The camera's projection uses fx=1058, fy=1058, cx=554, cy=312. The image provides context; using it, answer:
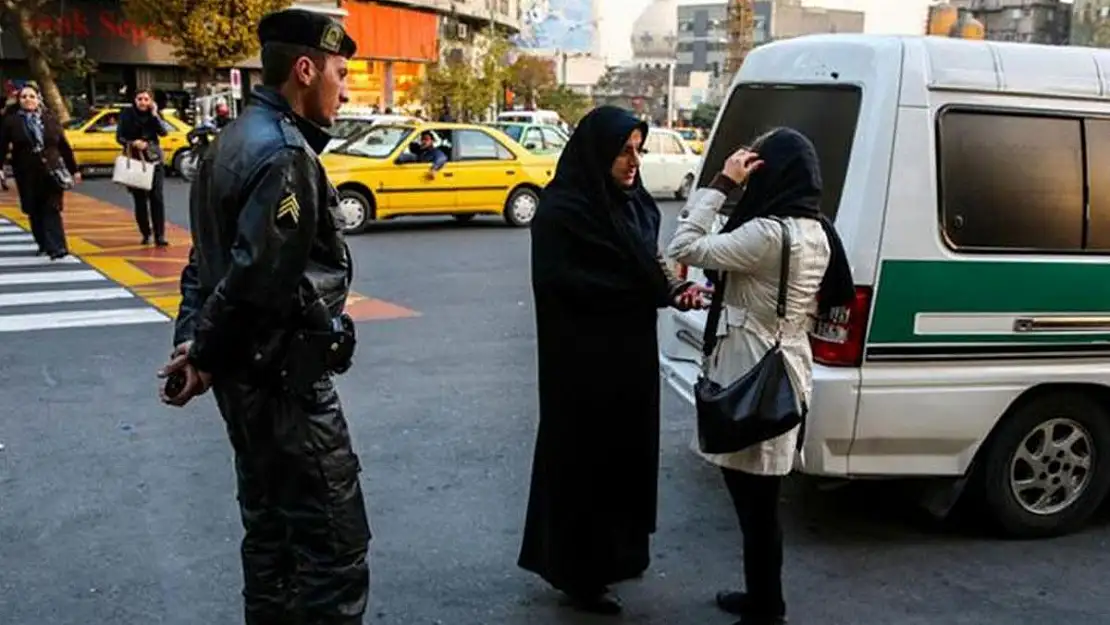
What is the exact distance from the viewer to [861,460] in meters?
4.18

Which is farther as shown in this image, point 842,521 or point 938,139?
point 842,521

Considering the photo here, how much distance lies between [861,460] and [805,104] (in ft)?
4.92

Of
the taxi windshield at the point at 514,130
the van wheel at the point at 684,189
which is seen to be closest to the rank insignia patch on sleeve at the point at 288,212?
the taxi windshield at the point at 514,130

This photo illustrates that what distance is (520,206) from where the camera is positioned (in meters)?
A: 16.8

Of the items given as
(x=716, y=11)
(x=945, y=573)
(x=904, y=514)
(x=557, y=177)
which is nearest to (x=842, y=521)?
(x=904, y=514)

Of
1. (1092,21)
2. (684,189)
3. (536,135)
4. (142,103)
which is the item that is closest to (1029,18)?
(684,189)

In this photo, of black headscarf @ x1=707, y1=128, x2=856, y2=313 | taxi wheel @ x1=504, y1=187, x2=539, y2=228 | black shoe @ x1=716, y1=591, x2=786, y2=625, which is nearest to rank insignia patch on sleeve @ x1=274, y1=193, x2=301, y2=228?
black headscarf @ x1=707, y1=128, x2=856, y2=313

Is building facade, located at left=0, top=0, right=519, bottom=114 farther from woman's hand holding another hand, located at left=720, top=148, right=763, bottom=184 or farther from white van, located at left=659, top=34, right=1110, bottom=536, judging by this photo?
woman's hand holding another hand, located at left=720, top=148, right=763, bottom=184

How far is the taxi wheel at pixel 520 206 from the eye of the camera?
1664 centimetres

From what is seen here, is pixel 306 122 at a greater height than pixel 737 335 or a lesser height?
greater

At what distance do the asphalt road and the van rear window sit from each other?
1467 millimetres

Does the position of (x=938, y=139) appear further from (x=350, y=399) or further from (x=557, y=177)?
(x=350, y=399)

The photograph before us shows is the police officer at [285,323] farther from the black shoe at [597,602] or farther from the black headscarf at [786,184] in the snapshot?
the black headscarf at [786,184]

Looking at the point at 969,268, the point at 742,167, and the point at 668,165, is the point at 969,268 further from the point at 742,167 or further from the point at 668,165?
the point at 668,165
